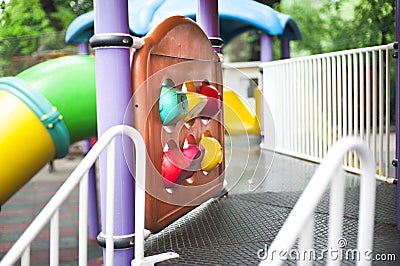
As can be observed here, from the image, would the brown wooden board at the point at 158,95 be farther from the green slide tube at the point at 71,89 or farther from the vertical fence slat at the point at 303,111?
the vertical fence slat at the point at 303,111

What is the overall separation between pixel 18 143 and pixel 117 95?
124 centimetres

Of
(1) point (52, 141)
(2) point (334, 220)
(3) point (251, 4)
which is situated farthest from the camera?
(3) point (251, 4)

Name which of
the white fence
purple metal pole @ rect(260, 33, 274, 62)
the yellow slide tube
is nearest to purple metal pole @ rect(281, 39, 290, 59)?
purple metal pole @ rect(260, 33, 274, 62)

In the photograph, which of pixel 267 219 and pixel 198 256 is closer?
pixel 198 256

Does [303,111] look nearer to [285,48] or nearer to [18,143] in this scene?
[285,48]

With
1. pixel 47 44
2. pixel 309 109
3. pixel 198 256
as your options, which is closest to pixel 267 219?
pixel 198 256

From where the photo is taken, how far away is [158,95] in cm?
212

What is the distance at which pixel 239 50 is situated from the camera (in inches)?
681

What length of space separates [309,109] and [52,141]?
109 inches

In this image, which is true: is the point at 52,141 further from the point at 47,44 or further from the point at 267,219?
the point at 47,44

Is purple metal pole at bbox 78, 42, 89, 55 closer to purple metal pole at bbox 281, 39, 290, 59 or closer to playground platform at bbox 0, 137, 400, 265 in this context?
playground platform at bbox 0, 137, 400, 265

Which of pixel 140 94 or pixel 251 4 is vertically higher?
pixel 251 4

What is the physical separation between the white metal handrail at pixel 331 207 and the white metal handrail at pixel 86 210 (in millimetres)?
721

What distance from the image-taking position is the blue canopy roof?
5.87 metres
